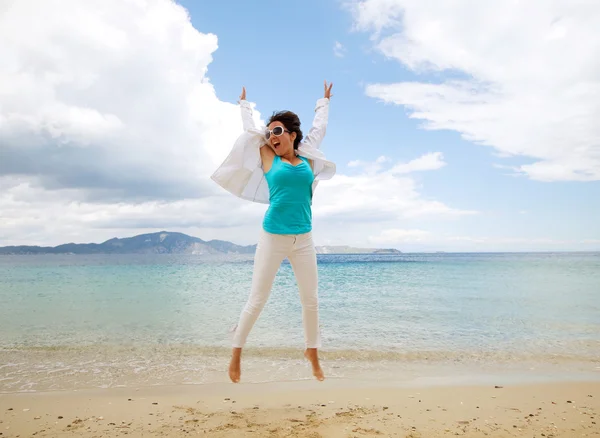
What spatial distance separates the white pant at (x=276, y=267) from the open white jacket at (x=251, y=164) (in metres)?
0.53

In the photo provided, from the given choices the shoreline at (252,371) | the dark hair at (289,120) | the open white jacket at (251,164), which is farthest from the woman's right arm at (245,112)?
the shoreline at (252,371)

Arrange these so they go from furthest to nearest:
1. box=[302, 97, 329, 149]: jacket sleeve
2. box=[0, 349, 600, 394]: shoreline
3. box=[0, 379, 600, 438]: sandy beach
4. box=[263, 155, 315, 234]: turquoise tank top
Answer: box=[0, 349, 600, 394]: shoreline → box=[0, 379, 600, 438]: sandy beach → box=[302, 97, 329, 149]: jacket sleeve → box=[263, 155, 315, 234]: turquoise tank top

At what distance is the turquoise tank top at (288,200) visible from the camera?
3656 mm

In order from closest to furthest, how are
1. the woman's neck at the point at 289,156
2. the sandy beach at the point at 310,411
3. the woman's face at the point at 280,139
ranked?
the woman's face at the point at 280,139 → the woman's neck at the point at 289,156 → the sandy beach at the point at 310,411

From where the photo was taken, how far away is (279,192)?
371 centimetres

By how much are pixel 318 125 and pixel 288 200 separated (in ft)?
3.22

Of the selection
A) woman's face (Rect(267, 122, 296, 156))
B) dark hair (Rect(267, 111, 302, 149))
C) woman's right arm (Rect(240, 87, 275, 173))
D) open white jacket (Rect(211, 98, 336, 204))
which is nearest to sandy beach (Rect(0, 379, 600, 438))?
open white jacket (Rect(211, 98, 336, 204))

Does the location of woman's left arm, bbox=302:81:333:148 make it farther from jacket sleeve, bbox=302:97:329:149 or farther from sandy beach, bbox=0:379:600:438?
sandy beach, bbox=0:379:600:438

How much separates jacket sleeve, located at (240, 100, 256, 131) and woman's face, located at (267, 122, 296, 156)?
30 cm

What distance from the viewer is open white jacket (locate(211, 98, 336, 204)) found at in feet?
12.9

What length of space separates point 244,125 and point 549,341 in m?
9.82

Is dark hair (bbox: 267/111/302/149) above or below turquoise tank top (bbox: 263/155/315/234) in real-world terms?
above

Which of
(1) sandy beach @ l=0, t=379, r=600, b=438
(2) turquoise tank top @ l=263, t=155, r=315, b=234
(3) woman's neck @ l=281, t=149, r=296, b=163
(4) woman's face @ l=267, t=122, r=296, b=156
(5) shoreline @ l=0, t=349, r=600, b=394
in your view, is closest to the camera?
(2) turquoise tank top @ l=263, t=155, r=315, b=234

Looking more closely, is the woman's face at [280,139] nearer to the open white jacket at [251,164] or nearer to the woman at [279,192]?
the woman at [279,192]
